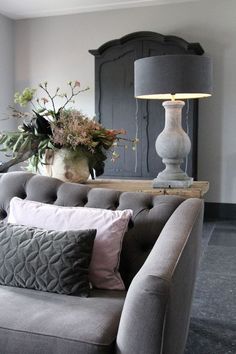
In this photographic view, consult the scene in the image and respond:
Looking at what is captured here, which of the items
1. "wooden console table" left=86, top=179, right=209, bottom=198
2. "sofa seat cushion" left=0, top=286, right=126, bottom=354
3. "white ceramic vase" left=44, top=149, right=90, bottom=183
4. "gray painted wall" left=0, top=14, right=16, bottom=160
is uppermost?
"gray painted wall" left=0, top=14, right=16, bottom=160

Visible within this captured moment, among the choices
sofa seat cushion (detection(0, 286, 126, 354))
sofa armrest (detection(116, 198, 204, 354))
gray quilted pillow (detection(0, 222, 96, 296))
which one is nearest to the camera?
sofa armrest (detection(116, 198, 204, 354))

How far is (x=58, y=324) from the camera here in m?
1.27

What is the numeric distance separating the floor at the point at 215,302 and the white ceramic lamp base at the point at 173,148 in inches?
31.2

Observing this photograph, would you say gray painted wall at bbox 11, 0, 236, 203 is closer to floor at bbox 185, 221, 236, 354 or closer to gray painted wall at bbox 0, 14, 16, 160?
gray painted wall at bbox 0, 14, 16, 160

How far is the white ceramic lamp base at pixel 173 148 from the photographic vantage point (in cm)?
222

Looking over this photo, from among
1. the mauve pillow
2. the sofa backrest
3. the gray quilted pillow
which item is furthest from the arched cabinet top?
the gray quilted pillow

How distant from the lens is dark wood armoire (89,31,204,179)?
4641mm

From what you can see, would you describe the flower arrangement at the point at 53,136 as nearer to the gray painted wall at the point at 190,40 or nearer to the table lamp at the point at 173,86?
the table lamp at the point at 173,86

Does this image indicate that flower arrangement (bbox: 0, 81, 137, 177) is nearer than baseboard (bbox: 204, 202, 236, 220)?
Yes

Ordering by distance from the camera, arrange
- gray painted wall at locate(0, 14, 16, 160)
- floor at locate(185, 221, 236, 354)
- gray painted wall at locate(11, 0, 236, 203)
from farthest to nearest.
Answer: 1. gray painted wall at locate(0, 14, 16, 160)
2. gray painted wall at locate(11, 0, 236, 203)
3. floor at locate(185, 221, 236, 354)

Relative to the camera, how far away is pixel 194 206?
174 cm

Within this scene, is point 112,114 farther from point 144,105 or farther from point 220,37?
point 220,37

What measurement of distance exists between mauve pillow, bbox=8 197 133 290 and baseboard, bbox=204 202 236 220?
3.53 meters

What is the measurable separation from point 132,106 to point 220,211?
1.69m
